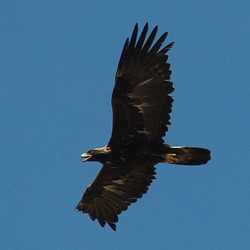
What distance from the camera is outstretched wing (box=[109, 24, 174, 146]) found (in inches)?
728

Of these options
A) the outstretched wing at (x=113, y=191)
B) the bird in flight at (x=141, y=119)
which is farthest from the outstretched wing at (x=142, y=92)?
the outstretched wing at (x=113, y=191)

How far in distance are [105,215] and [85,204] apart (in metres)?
0.54

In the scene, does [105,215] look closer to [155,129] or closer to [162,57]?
[155,129]

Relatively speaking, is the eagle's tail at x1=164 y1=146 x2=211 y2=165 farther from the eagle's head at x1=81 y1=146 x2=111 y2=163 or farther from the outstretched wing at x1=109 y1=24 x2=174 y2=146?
the eagle's head at x1=81 y1=146 x2=111 y2=163

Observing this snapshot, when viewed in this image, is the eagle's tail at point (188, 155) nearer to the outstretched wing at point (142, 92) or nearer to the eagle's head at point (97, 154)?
the outstretched wing at point (142, 92)

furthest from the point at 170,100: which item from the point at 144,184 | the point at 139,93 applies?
the point at 144,184

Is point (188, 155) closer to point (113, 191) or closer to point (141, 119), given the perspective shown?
point (141, 119)

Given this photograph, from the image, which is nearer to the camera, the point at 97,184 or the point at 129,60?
the point at 129,60

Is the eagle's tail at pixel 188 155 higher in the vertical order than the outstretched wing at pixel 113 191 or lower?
higher

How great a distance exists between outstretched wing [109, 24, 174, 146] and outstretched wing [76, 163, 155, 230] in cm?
117

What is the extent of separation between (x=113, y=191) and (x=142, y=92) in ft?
9.40

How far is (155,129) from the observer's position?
19.0 m

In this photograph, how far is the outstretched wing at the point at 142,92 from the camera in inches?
728

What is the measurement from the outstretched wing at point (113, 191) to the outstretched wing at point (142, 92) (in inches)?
46.2
